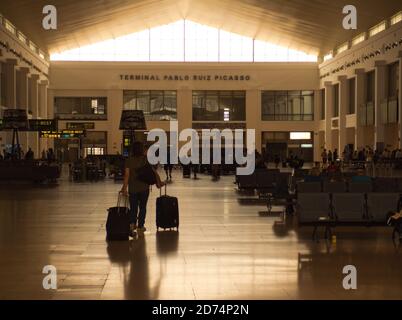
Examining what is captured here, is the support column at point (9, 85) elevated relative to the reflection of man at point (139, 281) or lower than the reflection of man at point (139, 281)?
elevated

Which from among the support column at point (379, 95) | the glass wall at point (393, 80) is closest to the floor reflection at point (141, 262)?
the glass wall at point (393, 80)

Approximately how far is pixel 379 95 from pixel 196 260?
39842 millimetres


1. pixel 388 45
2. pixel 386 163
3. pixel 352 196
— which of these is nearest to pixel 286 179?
pixel 352 196

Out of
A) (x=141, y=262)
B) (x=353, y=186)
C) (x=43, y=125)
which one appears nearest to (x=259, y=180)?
(x=353, y=186)

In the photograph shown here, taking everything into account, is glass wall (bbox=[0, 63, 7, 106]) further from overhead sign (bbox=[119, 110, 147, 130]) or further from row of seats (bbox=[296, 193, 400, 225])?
row of seats (bbox=[296, 193, 400, 225])

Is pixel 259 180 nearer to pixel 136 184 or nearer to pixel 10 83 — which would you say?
pixel 136 184

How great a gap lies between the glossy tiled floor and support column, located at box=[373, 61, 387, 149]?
106ft

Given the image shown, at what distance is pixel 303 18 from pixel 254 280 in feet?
140

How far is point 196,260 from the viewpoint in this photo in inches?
421

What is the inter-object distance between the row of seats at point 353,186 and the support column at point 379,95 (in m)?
30.6

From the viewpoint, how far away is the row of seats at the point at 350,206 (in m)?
13.6

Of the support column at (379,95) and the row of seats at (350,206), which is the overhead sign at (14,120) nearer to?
the support column at (379,95)

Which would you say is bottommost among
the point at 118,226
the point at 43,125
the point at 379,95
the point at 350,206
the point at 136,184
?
the point at 118,226
